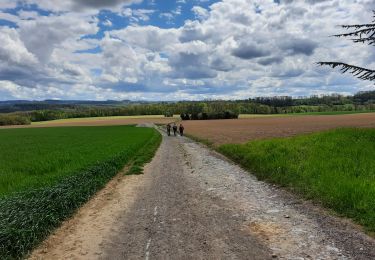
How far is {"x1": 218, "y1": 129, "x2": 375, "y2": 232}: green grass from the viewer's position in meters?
10.7

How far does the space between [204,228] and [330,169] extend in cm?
759

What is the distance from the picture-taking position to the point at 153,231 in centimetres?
931

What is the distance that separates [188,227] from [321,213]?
384 centimetres

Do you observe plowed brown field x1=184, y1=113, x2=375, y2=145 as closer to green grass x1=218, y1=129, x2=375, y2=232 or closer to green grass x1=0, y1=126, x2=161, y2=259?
green grass x1=218, y1=129, x2=375, y2=232

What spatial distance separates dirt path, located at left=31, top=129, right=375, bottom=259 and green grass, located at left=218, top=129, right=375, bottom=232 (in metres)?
0.68

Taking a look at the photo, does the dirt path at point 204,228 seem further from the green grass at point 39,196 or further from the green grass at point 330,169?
the green grass at point 330,169

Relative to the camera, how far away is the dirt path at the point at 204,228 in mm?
7824

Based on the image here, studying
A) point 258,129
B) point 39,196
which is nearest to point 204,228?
point 39,196

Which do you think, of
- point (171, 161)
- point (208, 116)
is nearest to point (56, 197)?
point (171, 161)

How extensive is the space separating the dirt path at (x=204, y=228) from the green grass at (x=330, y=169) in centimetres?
68

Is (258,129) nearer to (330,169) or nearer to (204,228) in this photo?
(330,169)

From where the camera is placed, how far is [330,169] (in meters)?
14.9

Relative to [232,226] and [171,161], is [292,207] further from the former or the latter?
[171,161]

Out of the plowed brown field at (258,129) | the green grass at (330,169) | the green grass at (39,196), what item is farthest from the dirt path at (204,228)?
the plowed brown field at (258,129)
